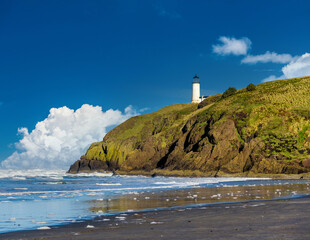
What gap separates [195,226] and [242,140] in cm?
6604

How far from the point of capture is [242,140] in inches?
3078

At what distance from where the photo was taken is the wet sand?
1205 centimetres

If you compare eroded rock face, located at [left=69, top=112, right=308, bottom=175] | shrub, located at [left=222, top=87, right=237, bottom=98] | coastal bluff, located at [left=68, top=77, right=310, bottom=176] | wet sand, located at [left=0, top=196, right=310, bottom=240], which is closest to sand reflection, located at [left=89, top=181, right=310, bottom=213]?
wet sand, located at [left=0, top=196, right=310, bottom=240]

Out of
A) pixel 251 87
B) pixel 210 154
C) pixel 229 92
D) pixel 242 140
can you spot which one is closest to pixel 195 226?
pixel 210 154

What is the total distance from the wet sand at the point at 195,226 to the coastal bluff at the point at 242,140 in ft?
169

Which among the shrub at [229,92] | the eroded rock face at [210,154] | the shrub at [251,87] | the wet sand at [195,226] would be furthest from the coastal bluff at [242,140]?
the wet sand at [195,226]

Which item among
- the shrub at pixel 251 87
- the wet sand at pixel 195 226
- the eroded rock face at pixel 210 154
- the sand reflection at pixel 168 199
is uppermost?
the shrub at pixel 251 87

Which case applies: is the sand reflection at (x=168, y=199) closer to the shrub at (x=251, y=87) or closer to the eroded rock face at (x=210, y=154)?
the eroded rock face at (x=210, y=154)

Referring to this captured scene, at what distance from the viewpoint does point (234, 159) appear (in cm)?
7231

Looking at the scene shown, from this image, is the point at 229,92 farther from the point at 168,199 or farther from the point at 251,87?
the point at 168,199

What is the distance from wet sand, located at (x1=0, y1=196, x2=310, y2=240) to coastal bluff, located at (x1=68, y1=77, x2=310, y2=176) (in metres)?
51.6

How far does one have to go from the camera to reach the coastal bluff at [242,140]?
2763 inches

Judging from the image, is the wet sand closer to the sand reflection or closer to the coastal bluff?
the sand reflection

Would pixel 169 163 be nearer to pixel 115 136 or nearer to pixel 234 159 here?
pixel 234 159
